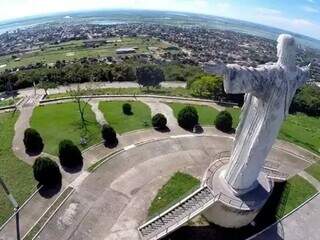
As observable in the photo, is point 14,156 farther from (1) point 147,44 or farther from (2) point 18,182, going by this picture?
(1) point 147,44

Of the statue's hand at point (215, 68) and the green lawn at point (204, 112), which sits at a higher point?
the statue's hand at point (215, 68)

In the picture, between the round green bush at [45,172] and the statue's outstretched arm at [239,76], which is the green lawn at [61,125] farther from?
the statue's outstretched arm at [239,76]

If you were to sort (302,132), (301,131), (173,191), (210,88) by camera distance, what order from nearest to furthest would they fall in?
(173,191)
(302,132)
(301,131)
(210,88)

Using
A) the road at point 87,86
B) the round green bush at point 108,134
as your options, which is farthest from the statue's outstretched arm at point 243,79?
the road at point 87,86

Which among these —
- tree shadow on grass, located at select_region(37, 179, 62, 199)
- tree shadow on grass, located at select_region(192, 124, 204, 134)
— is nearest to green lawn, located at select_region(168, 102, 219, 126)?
tree shadow on grass, located at select_region(192, 124, 204, 134)

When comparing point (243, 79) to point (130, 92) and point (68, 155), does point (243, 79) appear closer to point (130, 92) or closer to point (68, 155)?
point (68, 155)

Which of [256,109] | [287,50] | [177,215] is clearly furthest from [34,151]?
[287,50]

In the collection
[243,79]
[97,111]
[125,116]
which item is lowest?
[97,111]
